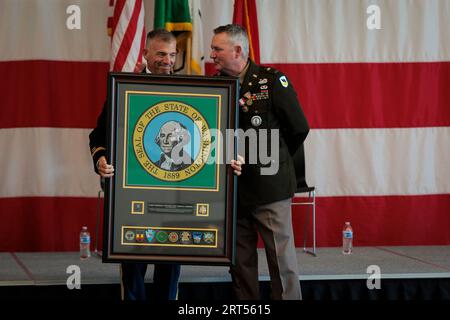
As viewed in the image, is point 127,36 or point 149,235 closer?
point 149,235

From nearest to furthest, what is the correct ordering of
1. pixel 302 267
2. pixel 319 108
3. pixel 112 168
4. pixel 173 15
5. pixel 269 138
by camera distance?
pixel 112 168, pixel 269 138, pixel 302 267, pixel 173 15, pixel 319 108

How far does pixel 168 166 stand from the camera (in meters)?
3.08

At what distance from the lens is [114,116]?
3053mm

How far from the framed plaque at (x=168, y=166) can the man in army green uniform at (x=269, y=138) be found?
16.4 inches

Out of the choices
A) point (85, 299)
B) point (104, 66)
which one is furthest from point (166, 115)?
point (104, 66)

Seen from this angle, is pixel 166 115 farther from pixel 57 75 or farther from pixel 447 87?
pixel 447 87

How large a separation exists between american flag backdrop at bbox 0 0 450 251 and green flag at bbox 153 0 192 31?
1.35 ft

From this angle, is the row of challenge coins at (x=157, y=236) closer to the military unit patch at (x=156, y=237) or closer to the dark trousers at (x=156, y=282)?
the military unit patch at (x=156, y=237)

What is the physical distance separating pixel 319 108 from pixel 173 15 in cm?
136

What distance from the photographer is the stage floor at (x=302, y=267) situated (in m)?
4.15

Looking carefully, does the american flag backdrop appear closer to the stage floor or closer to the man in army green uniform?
the stage floor

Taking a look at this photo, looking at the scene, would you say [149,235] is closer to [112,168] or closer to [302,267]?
[112,168]

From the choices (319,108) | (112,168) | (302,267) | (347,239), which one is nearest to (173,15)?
(319,108)
